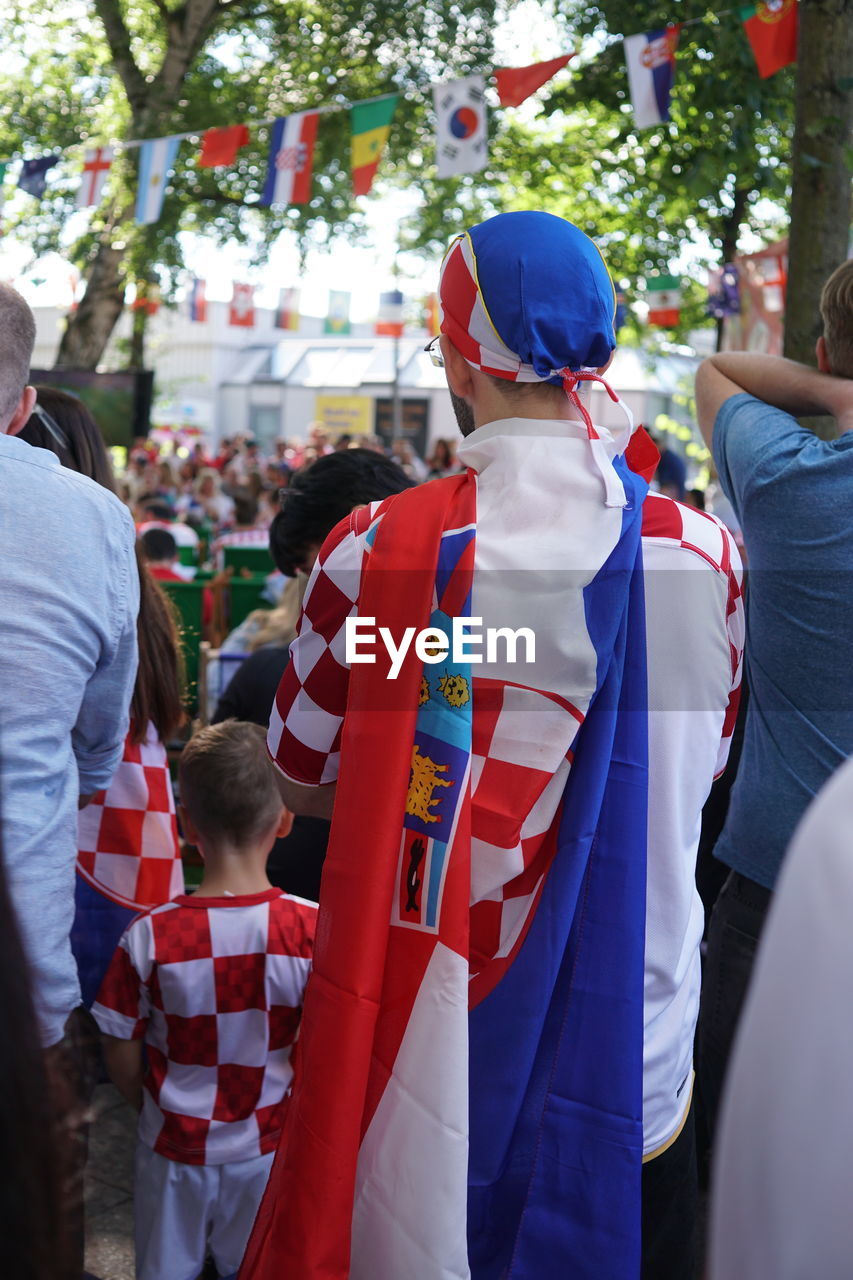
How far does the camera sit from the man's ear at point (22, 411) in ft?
6.22

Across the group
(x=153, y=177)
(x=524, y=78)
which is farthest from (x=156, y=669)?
(x=153, y=177)

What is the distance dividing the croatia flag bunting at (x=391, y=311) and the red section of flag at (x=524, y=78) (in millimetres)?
12258

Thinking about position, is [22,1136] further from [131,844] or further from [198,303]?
[198,303]

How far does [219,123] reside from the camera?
1465 centimetres

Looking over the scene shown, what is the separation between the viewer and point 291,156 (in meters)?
10.1

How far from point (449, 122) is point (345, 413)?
26197mm

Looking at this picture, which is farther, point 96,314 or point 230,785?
point 96,314

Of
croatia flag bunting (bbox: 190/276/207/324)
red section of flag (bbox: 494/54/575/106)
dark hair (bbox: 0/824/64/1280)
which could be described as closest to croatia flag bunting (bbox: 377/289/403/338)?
croatia flag bunting (bbox: 190/276/207/324)

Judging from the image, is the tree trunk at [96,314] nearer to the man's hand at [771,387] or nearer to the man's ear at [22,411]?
the man's ear at [22,411]

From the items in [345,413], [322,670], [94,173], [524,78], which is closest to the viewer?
[322,670]

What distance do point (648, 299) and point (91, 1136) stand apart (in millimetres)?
15155

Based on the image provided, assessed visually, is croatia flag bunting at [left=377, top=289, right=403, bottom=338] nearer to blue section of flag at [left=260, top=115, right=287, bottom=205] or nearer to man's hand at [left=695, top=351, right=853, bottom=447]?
blue section of flag at [left=260, top=115, right=287, bottom=205]

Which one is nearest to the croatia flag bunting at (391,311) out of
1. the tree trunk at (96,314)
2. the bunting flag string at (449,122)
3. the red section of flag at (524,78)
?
the tree trunk at (96,314)

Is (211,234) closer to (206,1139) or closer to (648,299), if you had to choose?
(648,299)
